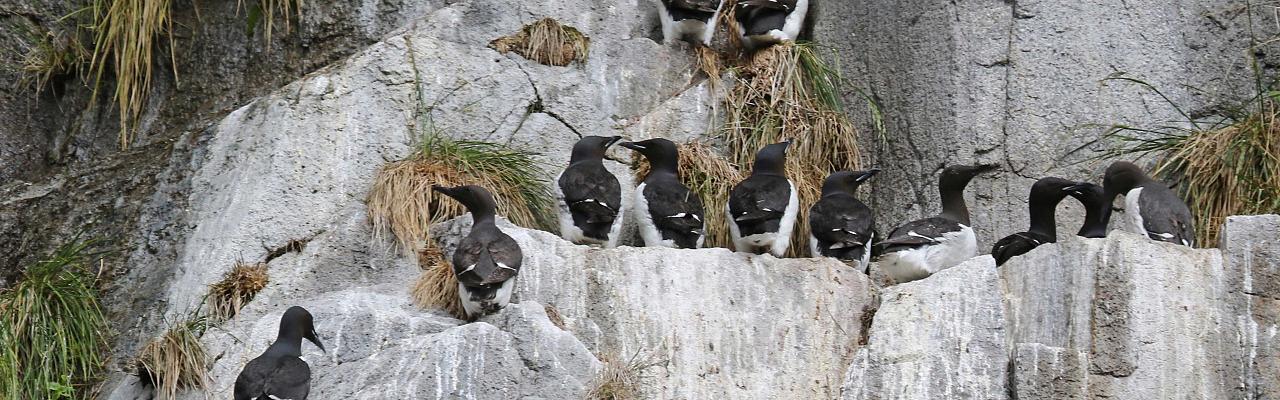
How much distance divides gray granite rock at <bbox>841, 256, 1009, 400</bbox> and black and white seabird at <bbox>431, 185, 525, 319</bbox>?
1404mm

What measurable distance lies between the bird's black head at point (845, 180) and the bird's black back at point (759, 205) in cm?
37

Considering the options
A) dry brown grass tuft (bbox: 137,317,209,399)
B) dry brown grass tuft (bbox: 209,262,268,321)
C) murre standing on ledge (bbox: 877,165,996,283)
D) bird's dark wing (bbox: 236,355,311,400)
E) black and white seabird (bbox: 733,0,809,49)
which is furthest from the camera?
black and white seabird (bbox: 733,0,809,49)

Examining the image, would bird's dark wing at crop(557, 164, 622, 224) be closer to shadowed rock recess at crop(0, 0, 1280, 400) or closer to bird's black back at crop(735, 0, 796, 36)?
shadowed rock recess at crop(0, 0, 1280, 400)

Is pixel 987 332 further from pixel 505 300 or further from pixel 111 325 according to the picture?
pixel 111 325

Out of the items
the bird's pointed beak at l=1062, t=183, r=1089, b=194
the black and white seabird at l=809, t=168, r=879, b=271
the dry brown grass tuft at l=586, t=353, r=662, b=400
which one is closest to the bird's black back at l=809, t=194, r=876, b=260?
the black and white seabird at l=809, t=168, r=879, b=271

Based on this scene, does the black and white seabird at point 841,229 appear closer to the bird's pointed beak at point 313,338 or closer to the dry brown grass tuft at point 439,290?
the dry brown grass tuft at point 439,290

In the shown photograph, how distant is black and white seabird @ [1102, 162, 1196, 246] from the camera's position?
6848 mm

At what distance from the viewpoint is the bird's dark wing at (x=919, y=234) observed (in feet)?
23.3

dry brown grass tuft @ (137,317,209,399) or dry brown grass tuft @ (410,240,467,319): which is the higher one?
dry brown grass tuft @ (410,240,467,319)

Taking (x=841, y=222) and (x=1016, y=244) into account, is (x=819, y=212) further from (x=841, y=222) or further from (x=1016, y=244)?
(x=1016, y=244)

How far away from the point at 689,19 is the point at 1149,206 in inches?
104

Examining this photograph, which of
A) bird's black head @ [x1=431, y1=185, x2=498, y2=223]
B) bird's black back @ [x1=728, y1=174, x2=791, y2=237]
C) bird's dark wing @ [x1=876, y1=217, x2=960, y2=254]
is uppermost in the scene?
bird's black head @ [x1=431, y1=185, x2=498, y2=223]

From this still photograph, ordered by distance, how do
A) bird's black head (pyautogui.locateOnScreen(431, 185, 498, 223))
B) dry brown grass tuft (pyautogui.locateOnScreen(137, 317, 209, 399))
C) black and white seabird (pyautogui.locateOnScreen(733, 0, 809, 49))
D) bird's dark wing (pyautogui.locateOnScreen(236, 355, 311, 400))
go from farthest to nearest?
black and white seabird (pyautogui.locateOnScreen(733, 0, 809, 49)), bird's black head (pyautogui.locateOnScreen(431, 185, 498, 223)), dry brown grass tuft (pyautogui.locateOnScreen(137, 317, 209, 399)), bird's dark wing (pyautogui.locateOnScreen(236, 355, 311, 400))

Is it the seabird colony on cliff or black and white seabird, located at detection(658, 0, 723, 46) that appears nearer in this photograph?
the seabird colony on cliff
